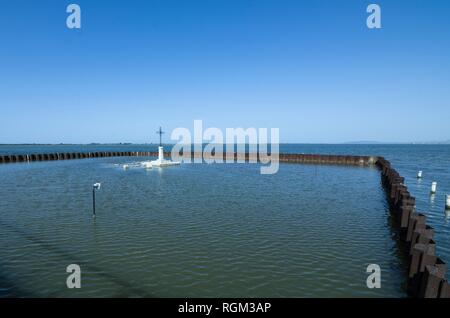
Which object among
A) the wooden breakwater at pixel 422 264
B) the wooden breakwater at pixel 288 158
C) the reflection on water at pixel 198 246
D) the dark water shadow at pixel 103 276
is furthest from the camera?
the wooden breakwater at pixel 288 158

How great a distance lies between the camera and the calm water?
8695mm

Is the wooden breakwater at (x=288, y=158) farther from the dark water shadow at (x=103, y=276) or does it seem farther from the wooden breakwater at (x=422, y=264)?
the dark water shadow at (x=103, y=276)

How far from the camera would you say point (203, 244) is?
1202 cm

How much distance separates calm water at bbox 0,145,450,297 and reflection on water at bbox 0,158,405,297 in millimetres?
39

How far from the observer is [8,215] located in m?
16.3

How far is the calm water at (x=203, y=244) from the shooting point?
8.70 metres

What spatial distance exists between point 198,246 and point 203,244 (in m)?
0.29

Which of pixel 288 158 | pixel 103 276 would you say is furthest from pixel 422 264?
pixel 288 158

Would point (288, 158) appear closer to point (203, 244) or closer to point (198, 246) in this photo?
point (203, 244)

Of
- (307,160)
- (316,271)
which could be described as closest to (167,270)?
(316,271)

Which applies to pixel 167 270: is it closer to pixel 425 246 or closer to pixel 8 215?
pixel 425 246

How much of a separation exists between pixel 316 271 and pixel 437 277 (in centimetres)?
357

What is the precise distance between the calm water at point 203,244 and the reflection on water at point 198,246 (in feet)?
0.13

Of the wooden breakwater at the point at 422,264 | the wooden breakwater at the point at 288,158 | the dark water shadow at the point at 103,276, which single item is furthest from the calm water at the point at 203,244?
the wooden breakwater at the point at 288,158
